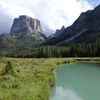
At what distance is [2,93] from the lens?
23.5m

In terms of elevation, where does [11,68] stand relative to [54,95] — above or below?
above

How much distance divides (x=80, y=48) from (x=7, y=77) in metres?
161

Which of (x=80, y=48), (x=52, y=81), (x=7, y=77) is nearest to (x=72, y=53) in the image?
(x=80, y=48)

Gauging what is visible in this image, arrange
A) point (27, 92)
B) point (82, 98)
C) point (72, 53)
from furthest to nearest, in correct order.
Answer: point (72, 53)
point (82, 98)
point (27, 92)

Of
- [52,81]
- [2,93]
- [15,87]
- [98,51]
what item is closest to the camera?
[2,93]

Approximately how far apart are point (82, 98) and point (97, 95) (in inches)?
101

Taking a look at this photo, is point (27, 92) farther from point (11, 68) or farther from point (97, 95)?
point (97, 95)

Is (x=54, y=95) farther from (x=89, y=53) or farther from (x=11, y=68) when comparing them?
(x=89, y=53)

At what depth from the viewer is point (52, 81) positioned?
1754 inches

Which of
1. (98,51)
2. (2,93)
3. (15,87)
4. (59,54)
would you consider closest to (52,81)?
(15,87)

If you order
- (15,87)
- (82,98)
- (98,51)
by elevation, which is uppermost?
(98,51)

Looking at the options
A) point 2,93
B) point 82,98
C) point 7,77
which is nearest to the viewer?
point 2,93

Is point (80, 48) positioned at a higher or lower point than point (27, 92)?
higher

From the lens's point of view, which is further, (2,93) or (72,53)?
(72,53)
